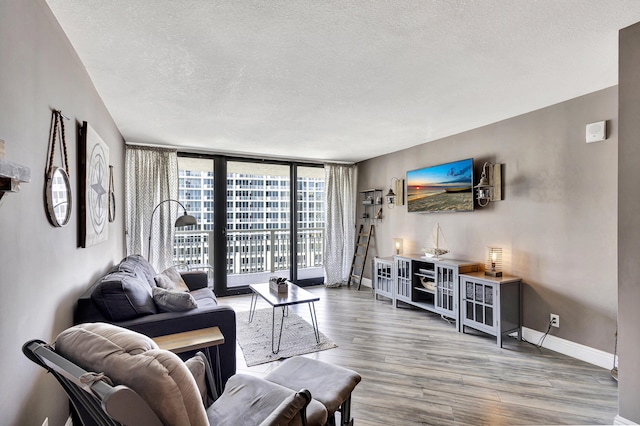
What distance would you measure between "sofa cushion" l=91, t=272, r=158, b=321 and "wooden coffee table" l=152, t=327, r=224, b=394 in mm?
237

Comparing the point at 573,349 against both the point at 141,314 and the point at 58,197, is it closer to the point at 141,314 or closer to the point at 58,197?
the point at 141,314

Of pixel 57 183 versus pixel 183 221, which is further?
pixel 183 221

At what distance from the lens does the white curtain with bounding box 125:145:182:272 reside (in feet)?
14.5

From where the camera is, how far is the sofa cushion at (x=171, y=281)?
10.6 ft

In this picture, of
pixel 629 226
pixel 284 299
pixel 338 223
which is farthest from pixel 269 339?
pixel 629 226

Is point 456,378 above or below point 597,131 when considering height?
below

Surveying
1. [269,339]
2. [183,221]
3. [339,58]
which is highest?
[339,58]

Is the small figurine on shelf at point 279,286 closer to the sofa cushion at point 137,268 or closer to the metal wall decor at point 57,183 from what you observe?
the sofa cushion at point 137,268

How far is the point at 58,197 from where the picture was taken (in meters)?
1.70

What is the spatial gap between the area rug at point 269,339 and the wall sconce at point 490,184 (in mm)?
2374

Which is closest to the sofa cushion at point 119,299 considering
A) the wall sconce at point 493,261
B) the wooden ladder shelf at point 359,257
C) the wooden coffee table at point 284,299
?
the wooden coffee table at point 284,299

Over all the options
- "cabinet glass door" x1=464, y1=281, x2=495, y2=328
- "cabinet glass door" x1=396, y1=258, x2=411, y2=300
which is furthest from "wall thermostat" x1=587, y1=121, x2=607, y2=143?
"cabinet glass door" x1=396, y1=258, x2=411, y2=300

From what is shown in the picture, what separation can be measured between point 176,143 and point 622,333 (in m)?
4.97

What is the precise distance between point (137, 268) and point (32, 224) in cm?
169
